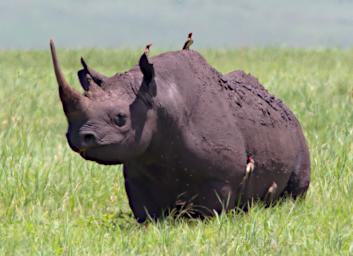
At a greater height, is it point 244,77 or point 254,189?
point 244,77

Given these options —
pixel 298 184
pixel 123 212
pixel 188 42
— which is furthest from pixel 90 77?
pixel 298 184

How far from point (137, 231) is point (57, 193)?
4.20ft

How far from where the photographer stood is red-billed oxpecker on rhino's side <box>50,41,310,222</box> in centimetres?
561

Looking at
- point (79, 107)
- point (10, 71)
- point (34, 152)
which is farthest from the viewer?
point (10, 71)

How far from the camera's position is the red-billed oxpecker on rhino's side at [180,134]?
5.61m

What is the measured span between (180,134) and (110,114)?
569mm

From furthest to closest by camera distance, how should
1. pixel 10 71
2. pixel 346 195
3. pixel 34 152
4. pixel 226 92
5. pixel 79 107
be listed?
pixel 10 71
pixel 34 152
pixel 346 195
pixel 226 92
pixel 79 107

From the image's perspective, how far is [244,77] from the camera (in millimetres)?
7281

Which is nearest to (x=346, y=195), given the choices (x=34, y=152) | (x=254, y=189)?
(x=254, y=189)

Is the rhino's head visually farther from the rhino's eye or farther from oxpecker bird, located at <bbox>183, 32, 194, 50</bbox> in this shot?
oxpecker bird, located at <bbox>183, 32, 194, 50</bbox>

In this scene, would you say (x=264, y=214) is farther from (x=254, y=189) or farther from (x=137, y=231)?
(x=137, y=231)

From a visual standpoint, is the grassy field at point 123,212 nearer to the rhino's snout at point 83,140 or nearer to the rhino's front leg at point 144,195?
the rhino's front leg at point 144,195

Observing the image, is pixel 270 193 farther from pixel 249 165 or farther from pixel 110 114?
pixel 110 114

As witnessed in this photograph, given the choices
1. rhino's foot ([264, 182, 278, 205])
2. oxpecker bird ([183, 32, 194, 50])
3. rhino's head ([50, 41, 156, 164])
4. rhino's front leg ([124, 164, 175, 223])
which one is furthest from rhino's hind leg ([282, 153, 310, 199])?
rhino's head ([50, 41, 156, 164])
